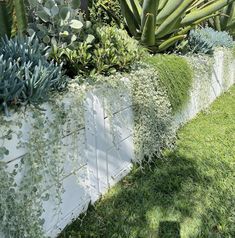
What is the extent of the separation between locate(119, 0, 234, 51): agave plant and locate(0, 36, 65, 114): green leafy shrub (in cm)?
214

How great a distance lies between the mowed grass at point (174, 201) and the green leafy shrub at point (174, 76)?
551 millimetres

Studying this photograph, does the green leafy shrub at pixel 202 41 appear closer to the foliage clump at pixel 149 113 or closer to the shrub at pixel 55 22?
the foliage clump at pixel 149 113

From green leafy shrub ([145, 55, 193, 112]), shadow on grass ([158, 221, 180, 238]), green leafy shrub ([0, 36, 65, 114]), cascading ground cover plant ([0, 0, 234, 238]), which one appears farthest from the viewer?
green leafy shrub ([145, 55, 193, 112])

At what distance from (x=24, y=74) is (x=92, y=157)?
37.7 inches

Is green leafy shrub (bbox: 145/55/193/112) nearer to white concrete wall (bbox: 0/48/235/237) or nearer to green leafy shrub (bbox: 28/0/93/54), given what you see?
white concrete wall (bbox: 0/48/235/237)

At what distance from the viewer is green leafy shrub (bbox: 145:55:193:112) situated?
390cm

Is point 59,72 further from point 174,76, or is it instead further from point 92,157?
point 174,76

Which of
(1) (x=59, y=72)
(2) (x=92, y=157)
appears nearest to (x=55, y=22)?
(1) (x=59, y=72)

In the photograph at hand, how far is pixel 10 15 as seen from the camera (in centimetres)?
253

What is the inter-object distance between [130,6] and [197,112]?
182 cm

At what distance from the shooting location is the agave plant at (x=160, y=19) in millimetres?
4316

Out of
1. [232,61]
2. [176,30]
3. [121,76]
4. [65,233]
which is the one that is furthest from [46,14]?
[232,61]

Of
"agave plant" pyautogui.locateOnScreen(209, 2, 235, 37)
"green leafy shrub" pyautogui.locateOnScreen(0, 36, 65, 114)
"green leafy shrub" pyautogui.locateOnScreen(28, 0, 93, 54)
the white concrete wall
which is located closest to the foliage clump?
the white concrete wall

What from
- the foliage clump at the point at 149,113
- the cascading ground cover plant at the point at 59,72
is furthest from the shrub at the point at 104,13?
the foliage clump at the point at 149,113
